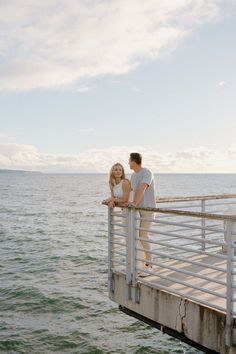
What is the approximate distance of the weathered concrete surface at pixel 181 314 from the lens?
5355 mm

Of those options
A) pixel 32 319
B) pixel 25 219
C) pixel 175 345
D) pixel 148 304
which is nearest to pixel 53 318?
pixel 32 319

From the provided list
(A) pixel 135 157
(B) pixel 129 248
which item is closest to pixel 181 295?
(B) pixel 129 248

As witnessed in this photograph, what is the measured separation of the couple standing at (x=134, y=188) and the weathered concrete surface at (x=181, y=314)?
2.22ft

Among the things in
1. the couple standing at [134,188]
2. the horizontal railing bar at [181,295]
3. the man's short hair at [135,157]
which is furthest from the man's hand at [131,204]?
the horizontal railing bar at [181,295]

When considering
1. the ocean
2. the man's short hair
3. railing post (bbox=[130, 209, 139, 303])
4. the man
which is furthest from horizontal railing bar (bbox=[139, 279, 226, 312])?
the ocean

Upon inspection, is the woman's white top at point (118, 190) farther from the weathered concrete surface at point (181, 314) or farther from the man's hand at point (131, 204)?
the weathered concrete surface at point (181, 314)

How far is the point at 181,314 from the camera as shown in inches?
231

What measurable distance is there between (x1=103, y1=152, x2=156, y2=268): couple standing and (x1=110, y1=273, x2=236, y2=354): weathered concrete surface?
675 mm

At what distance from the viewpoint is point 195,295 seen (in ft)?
19.8

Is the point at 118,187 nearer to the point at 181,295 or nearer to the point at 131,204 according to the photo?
the point at 131,204

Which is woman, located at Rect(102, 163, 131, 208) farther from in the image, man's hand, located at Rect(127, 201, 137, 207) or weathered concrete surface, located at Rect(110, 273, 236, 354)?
weathered concrete surface, located at Rect(110, 273, 236, 354)

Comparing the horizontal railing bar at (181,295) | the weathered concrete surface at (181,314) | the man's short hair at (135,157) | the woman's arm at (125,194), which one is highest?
the man's short hair at (135,157)

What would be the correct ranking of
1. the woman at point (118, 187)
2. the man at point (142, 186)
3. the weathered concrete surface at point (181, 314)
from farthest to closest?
1. the woman at point (118, 187)
2. the man at point (142, 186)
3. the weathered concrete surface at point (181, 314)

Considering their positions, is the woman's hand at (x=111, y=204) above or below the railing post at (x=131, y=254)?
above
